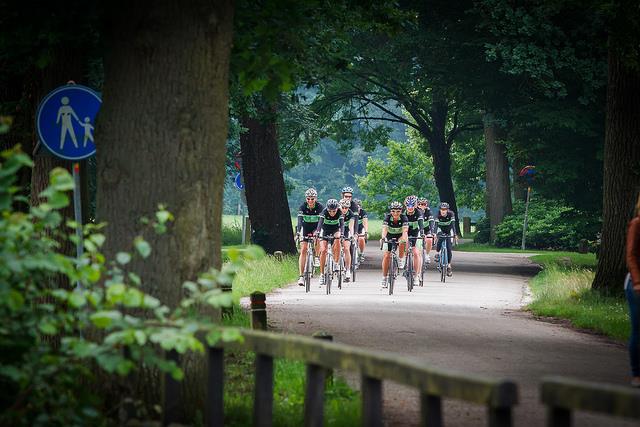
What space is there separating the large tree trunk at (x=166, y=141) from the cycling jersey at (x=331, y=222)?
1543 centimetres

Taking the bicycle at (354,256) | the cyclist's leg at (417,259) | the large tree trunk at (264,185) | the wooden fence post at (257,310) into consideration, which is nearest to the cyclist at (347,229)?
the bicycle at (354,256)

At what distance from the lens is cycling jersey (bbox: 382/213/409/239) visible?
24875 millimetres

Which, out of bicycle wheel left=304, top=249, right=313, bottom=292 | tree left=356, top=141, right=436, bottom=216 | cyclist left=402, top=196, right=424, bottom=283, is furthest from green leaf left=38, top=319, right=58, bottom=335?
tree left=356, top=141, right=436, bottom=216

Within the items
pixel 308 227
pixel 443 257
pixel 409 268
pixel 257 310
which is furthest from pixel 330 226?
pixel 257 310

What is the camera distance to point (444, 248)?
28750 mm

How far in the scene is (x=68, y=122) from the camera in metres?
12.0

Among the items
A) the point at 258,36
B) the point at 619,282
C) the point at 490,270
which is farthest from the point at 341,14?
the point at 490,270

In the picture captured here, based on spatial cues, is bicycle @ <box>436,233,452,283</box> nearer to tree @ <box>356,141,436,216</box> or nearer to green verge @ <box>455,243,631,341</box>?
green verge @ <box>455,243,631,341</box>

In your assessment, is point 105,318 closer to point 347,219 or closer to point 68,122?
point 68,122

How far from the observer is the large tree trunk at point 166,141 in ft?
29.6

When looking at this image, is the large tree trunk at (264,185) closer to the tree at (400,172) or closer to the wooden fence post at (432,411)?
the wooden fence post at (432,411)

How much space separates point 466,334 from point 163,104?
27.4 ft

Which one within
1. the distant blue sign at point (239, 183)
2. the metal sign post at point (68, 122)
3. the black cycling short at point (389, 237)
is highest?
the distant blue sign at point (239, 183)

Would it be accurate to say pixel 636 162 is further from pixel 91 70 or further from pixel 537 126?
pixel 91 70
